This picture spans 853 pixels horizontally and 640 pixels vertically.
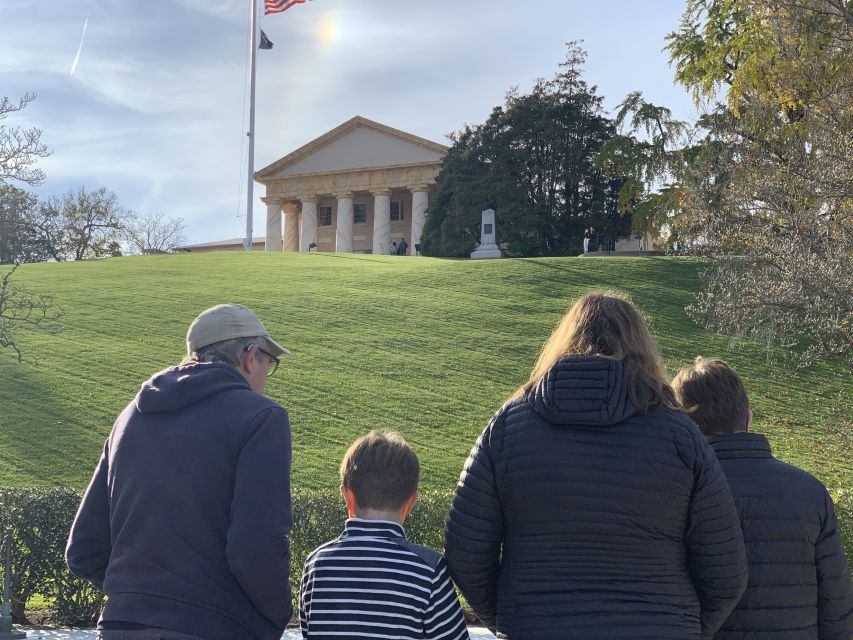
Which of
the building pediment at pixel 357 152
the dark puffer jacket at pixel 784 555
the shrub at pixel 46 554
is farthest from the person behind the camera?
the building pediment at pixel 357 152

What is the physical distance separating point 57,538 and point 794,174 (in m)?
10.0

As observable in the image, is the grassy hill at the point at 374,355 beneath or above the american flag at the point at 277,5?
beneath

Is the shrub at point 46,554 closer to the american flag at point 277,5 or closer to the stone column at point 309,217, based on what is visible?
the american flag at point 277,5

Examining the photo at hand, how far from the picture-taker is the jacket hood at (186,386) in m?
2.97

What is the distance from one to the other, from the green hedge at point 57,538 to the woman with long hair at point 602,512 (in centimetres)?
348

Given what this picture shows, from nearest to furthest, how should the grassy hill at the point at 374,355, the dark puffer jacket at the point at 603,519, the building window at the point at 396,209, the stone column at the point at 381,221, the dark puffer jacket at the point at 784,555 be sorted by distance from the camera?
the dark puffer jacket at the point at 603,519, the dark puffer jacket at the point at 784,555, the grassy hill at the point at 374,355, the stone column at the point at 381,221, the building window at the point at 396,209

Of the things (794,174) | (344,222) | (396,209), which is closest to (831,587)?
(794,174)

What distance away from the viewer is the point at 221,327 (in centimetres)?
321

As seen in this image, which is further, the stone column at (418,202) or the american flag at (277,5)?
the stone column at (418,202)

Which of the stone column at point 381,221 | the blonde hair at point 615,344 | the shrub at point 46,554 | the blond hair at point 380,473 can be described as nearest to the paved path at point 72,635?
the shrub at point 46,554

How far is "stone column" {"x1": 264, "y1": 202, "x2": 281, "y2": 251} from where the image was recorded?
74062 mm

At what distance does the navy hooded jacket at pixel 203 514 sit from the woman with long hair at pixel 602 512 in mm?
620

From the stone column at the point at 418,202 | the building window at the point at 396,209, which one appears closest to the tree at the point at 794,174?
the stone column at the point at 418,202

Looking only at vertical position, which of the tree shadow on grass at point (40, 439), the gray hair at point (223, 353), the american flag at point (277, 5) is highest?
the american flag at point (277, 5)
